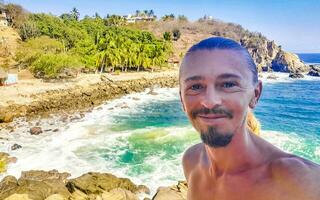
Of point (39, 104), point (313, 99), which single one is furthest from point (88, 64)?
point (313, 99)

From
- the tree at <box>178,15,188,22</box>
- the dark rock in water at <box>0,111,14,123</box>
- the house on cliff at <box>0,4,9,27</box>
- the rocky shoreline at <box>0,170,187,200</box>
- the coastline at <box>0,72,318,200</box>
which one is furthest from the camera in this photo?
the tree at <box>178,15,188,22</box>

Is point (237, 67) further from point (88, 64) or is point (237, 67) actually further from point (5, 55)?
point (5, 55)

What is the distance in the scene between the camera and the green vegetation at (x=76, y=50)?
40.9 m

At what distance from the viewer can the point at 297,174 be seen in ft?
4.46

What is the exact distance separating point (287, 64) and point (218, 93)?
93.3 meters

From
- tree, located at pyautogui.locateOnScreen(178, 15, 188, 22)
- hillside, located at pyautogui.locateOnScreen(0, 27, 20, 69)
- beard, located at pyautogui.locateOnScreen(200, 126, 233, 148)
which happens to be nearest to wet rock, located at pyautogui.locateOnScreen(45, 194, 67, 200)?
beard, located at pyautogui.locateOnScreen(200, 126, 233, 148)

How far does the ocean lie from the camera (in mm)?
16386

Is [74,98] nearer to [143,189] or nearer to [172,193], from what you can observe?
[143,189]

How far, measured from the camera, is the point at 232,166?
1661mm

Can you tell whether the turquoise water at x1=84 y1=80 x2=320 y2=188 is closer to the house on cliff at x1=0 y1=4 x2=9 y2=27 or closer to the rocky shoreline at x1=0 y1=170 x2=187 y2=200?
the rocky shoreline at x1=0 y1=170 x2=187 y2=200

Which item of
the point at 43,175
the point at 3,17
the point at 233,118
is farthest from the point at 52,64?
the point at 233,118

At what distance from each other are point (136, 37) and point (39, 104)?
40.0 m

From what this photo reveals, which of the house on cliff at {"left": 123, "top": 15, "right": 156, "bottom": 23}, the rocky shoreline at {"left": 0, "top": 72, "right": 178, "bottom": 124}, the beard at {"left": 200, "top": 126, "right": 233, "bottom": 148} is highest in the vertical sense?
the house on cliff at {"left": 123, "top": 15, "right": 156, "bottom": 23}

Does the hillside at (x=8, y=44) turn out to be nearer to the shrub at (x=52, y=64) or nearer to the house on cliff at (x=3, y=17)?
the house on cliff at (x=3, y=17)
